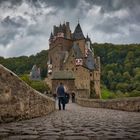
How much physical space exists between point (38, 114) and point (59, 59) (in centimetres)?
9068

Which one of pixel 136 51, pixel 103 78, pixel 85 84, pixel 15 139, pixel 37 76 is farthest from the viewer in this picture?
pixel 136 51

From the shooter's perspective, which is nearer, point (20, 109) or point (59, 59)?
point (20, 109)

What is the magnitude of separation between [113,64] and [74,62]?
56248mm

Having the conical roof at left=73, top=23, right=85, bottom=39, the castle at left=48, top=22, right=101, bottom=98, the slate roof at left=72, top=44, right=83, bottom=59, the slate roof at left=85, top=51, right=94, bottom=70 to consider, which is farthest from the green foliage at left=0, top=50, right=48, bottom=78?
the slate roof at left=85, top=51, right=94, bottom=70

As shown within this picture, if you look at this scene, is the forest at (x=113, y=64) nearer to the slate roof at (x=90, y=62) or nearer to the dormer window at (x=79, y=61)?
the slate roof at (x=90, y=62)

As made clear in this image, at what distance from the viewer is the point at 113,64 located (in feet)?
497

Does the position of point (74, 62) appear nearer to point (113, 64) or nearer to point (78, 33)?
point (78, 33)

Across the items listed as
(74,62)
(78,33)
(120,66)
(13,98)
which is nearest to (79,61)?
(74,62)

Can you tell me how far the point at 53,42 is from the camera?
112812 millimetres

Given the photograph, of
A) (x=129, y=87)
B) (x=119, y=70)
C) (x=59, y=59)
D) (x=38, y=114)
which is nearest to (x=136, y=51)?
(x=119, y=70)

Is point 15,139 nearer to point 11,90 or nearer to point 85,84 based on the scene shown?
point 11,90

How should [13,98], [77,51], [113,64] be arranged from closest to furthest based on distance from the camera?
[13,98] < [77,51] < [113,64]

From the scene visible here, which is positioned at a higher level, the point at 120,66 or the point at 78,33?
the point at 78,33

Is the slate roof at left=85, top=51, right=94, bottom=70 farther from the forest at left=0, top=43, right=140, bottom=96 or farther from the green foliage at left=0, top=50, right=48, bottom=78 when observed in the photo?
the green foliage at left=0, top=50, right=48, bottom=78
